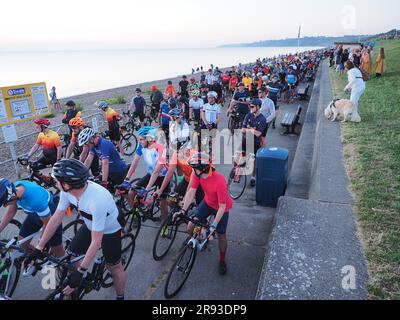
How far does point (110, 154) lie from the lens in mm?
5953

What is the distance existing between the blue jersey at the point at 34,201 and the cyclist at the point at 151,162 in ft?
4.82

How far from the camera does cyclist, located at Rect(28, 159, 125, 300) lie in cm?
325

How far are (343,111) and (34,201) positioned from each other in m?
10.6

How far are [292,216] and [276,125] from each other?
9.74m

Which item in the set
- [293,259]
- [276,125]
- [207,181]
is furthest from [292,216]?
[276,125]

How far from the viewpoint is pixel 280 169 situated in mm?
6703

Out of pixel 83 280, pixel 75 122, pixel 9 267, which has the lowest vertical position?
pixel 9 267

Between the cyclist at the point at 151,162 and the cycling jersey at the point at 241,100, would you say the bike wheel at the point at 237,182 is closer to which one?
the cyclist at the point at 151,162

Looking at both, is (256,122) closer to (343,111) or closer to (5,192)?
(343,111)

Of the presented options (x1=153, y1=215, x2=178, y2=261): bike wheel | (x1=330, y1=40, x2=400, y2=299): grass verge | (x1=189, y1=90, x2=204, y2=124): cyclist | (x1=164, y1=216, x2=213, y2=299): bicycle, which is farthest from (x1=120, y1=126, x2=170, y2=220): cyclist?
(x1=189, y1=90, x2=204, y2=124): cyclist

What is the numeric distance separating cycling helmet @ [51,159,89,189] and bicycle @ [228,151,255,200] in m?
4.72

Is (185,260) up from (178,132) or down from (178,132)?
down

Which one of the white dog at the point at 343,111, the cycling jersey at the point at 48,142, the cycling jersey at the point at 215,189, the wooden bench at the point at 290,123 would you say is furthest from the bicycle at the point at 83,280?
the wooden bench at the point at 290,123

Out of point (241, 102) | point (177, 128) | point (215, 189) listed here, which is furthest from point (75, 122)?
point (241, 102)
